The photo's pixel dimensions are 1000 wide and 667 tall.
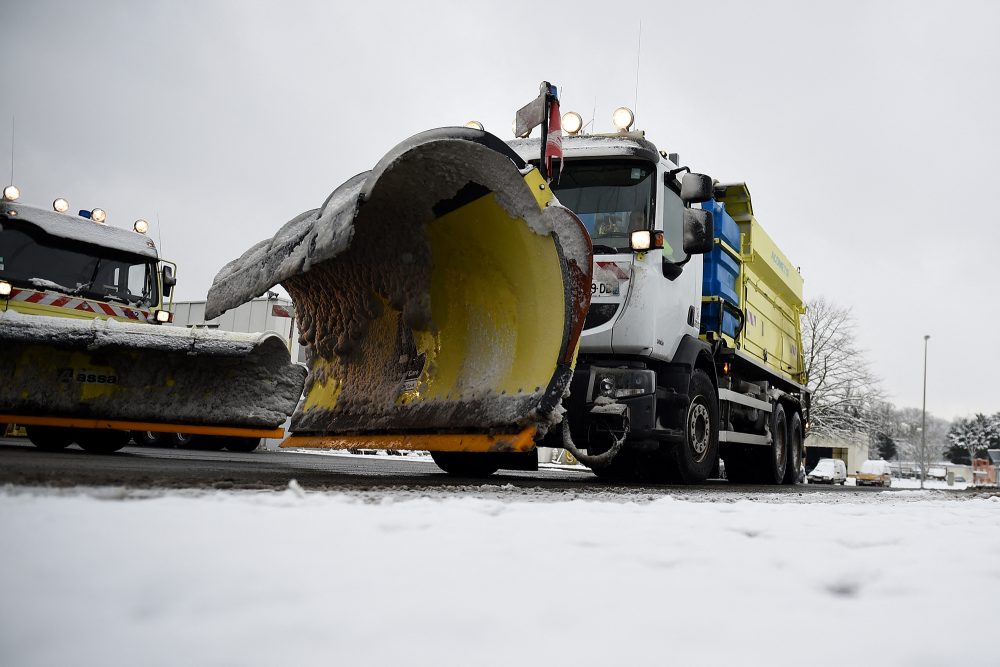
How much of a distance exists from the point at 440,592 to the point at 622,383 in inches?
157

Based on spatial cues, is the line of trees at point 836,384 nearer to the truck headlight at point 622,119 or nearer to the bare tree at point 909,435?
the truck headlight at point 622,119

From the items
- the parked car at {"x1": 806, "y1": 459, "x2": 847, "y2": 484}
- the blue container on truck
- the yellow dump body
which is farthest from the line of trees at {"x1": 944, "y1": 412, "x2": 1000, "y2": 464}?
the blue container on truck

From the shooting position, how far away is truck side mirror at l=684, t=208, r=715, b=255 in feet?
17.9

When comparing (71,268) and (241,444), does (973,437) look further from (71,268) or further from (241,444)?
(71,268)

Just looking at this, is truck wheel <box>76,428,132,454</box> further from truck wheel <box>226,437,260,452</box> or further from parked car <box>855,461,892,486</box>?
parked car <box>855,461,892,486</box>

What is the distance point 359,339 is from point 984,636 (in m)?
4.46

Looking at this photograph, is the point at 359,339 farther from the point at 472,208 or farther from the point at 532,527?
the point at 532,527

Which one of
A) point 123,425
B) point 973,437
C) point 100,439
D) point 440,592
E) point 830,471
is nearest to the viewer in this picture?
point 440,592

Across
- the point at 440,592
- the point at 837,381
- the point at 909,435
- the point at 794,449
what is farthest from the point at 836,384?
the point at 909,435

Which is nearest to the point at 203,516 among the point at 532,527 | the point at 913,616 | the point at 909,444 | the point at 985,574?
the point at 532,527

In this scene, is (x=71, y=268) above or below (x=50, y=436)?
above

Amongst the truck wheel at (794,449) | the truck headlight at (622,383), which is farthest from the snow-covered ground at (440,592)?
the truck wheel at (794,449)

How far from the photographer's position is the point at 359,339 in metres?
5.18

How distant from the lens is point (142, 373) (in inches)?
231
